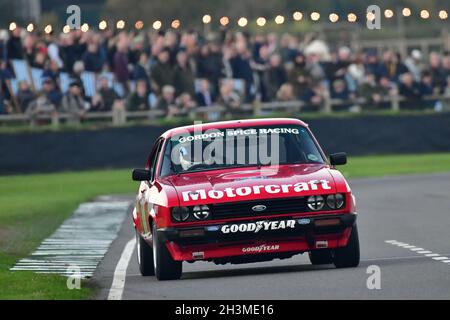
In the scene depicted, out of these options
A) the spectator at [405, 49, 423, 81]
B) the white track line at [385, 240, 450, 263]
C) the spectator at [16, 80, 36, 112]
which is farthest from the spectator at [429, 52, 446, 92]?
the white track line at [385, 240, 450, 263]

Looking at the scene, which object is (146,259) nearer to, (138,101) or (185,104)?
(138,101)

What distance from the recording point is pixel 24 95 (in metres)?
32.2

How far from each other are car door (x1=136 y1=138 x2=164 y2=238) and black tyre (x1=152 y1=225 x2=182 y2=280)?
560 mm

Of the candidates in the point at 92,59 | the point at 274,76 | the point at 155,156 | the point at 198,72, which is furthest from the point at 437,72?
the point at 155,156

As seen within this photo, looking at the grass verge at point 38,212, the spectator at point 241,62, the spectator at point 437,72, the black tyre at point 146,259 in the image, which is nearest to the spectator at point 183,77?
the spectator at point 241,62

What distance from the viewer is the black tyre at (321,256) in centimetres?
1419

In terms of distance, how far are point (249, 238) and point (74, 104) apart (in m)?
21.0

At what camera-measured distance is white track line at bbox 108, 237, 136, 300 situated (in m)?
12.2

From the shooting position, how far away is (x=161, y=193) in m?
13.5

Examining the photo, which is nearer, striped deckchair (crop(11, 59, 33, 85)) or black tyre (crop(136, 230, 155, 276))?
black tyre (crop(136, 230, 155, 276))

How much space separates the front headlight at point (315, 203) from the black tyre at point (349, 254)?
1.41ft

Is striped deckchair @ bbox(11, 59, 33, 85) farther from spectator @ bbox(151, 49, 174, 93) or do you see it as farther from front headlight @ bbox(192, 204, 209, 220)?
front headlight @ bbox(192, 204, 209, 220)
